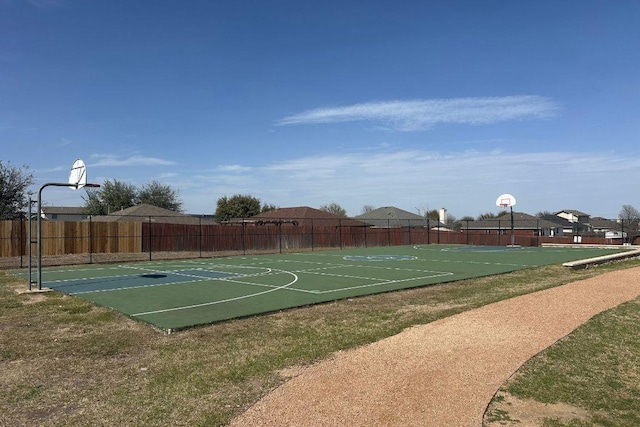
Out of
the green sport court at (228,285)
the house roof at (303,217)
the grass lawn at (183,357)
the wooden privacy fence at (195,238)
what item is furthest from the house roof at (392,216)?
the grass lawn at (183,357)

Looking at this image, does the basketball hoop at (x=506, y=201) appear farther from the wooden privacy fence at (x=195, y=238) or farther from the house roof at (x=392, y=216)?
the house roof at (x=392, y=216)

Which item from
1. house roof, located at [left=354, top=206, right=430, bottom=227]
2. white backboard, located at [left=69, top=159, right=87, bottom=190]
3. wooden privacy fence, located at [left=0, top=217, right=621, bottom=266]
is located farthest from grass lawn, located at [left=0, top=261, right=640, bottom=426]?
house roof, located at [left=354, top=206, right=430, bottom=227]

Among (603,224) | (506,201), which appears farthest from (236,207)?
(603,224)

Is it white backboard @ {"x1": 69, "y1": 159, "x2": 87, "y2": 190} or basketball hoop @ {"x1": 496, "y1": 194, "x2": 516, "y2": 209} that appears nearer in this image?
white backboard @ {"x1": 69, "y1": 159, "x2": 87, "y2": 190}

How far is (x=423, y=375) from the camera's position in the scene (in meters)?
5.64

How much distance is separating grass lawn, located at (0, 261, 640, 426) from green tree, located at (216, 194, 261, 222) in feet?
202

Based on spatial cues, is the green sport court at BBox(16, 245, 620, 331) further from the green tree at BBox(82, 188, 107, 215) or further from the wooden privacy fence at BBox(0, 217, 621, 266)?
the green tree at BBox(82, 188, 107, 215)

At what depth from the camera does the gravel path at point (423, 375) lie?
453 centimetres

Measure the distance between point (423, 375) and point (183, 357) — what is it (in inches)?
130

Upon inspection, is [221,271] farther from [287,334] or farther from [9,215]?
[9,215]

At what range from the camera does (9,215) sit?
111 ft

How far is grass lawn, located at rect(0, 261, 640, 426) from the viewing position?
493 cm

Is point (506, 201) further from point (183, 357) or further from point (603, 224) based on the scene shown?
point (603, 224)

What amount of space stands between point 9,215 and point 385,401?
3626 centimetres
